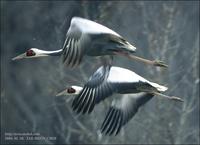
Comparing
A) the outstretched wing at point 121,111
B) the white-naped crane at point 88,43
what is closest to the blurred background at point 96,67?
the outstretched wing at point 121,111

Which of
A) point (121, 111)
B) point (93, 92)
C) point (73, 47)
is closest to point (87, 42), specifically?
point (73, 47)

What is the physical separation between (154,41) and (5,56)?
18.9ft

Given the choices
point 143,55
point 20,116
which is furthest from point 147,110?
point 20,116

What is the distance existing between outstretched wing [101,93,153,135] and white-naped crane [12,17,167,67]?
69cm

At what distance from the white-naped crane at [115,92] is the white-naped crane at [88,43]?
0.22 m

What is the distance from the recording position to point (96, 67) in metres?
21.8

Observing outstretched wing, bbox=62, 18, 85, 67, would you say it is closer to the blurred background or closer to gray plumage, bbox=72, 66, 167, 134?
gray plumage, bbox=72, 66, 167, 134

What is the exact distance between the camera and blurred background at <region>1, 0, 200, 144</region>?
859 inches

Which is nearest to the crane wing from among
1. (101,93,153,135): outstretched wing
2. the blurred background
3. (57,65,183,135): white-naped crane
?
(57,65,183,135): white-naped crane

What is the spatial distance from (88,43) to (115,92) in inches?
30.5

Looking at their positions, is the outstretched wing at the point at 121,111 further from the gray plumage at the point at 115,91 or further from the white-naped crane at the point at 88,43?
the white-naped crane at the point at 88,43

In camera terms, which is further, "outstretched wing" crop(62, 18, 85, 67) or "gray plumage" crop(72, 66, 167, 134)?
"gray plumage" crop(72, 66, 167, 134)

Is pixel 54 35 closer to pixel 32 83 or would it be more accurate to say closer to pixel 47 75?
pixel 47 75

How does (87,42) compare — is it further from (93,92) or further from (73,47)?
(93,92)
